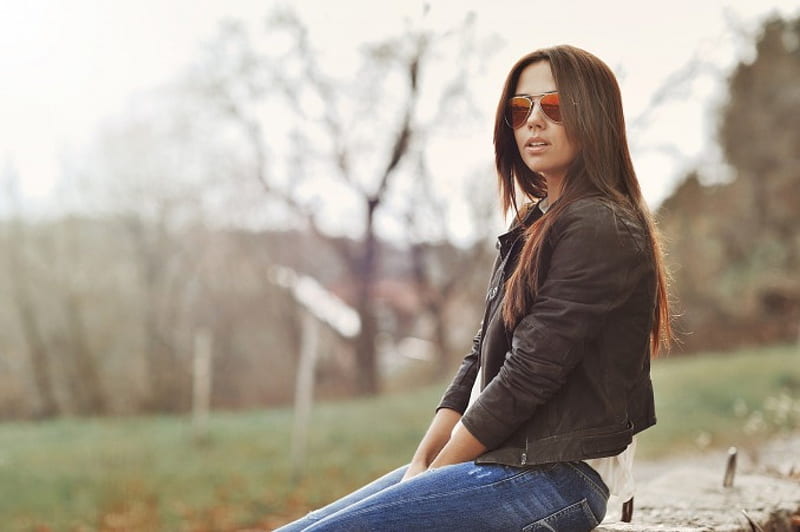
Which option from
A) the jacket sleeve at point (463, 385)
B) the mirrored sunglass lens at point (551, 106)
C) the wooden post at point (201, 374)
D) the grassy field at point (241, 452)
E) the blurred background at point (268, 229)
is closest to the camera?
the mirrored sunglass lens at point (551, 106)

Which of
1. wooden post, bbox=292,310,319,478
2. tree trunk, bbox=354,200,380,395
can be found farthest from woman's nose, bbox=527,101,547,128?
tree trunk, bbox=354,200,380,395

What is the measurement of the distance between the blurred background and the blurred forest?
0.02m

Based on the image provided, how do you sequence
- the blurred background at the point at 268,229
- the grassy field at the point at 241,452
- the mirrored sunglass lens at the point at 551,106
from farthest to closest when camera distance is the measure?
the blurred background at the point at 268,229
the grassy field at the point at 241,452
the mirrored sunglass lens at the point at 551,106

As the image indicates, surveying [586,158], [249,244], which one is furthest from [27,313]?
[586,158]

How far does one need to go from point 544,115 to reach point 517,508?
62cm

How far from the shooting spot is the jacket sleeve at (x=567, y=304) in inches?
48.7

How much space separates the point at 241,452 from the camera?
6.48m

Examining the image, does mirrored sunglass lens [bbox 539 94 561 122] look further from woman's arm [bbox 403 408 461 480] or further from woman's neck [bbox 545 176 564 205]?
woman's arm [bbox 403 408 461 480]

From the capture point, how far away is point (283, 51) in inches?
303

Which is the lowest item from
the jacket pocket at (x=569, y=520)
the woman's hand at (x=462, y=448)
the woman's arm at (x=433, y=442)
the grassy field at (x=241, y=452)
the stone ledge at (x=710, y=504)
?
the grassy field at (x=241, y=452)

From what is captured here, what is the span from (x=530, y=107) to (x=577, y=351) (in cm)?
42

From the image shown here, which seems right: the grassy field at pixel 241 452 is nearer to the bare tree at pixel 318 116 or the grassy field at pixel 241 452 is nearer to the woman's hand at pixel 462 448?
the bare tree at pixel 318 116

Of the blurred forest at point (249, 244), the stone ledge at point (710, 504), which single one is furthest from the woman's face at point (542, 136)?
the blurred forest at point (249, 244)

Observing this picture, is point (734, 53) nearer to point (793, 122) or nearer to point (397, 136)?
point (793, 122)
